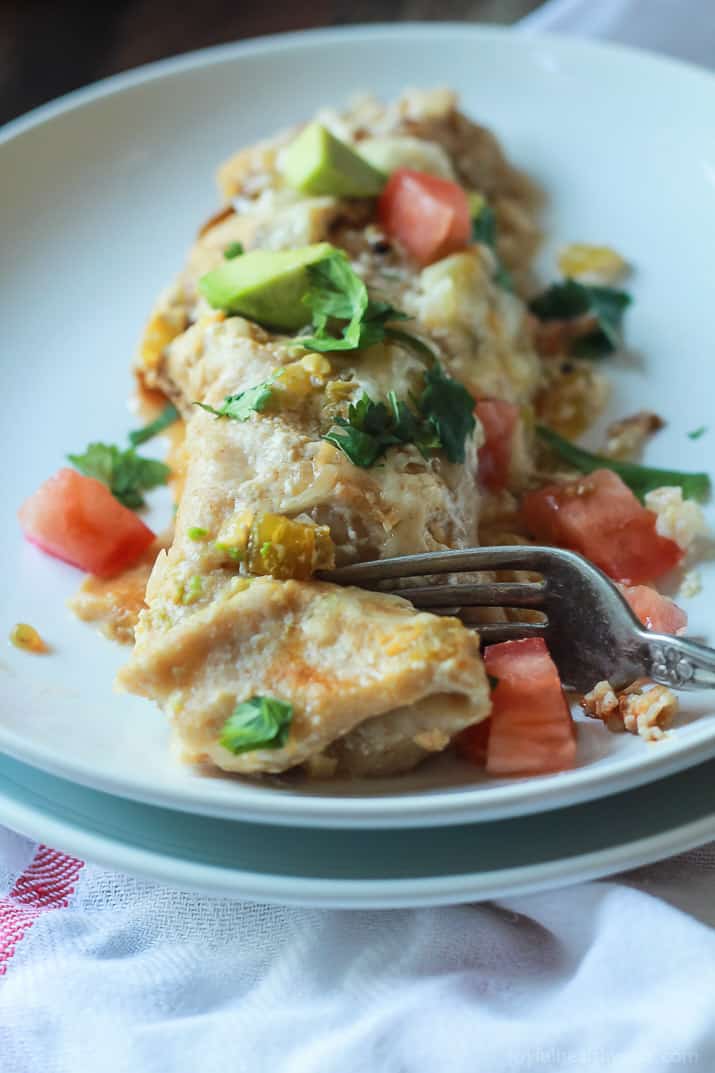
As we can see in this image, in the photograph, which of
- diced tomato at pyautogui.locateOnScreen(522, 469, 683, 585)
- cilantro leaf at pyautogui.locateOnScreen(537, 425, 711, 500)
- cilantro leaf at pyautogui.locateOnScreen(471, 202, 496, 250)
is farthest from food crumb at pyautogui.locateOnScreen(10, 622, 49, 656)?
cilantro leaf at pyautogui.locateOnScreen(471, 202, 496, 250)

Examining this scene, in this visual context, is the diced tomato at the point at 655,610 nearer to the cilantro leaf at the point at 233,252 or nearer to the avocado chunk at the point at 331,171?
the cilantro leaf at the point at 233,252

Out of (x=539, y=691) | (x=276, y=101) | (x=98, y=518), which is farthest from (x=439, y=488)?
(x=276, y=101)

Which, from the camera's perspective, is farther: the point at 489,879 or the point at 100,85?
the point at 100,85

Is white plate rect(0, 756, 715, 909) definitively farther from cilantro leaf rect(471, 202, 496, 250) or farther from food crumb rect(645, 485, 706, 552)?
cilantro leaf rect(471, 202, 496, 250)

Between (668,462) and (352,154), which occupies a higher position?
(352,154)

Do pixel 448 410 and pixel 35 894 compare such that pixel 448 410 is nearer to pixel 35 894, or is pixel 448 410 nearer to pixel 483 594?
pixel 483 594

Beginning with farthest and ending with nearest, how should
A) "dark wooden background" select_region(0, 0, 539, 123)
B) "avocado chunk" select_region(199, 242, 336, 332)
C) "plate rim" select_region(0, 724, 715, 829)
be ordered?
"dark wooden background" select_region(0, 0, 539, 123) < "avocado chunk" select_region(199, 242, 336, 332) < "plate rim" select_region(0, 724, 715, 829)

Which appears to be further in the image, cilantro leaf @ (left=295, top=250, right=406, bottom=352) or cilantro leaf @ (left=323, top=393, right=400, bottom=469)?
cilantro leaf @ (left=295, top=250, right=406, bottom=352)

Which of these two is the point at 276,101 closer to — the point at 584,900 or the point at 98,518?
the point at 98,518
